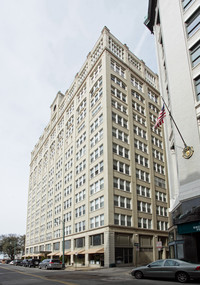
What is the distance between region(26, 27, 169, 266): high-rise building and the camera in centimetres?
3856

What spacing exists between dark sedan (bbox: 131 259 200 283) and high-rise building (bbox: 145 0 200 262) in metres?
4.69

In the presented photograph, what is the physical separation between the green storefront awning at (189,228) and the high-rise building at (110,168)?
37.2 ft

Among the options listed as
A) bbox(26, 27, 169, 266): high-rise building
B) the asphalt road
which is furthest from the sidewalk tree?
the asphalt road

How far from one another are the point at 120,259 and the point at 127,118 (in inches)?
917

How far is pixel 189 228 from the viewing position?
19.2 metres

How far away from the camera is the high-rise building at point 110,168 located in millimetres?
38562

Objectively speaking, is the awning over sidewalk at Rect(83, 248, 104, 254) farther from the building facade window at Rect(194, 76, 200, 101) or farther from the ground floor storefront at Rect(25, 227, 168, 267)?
the building facade window at Rect(194, 76, 200, 101)

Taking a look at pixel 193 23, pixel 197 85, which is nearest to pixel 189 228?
pixel 197 85

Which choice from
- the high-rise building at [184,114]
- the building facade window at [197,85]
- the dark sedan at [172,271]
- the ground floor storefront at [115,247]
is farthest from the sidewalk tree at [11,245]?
the building facade window at [197,85]

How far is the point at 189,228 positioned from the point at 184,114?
29.4 feet

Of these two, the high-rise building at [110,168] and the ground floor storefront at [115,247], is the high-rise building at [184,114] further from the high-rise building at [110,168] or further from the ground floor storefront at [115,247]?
the ground floor storefront at [115,247]

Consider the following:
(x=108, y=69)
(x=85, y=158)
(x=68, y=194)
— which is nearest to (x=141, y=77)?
(x=108, y=69)

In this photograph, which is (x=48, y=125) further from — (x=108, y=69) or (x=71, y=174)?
(x=108, y=69)

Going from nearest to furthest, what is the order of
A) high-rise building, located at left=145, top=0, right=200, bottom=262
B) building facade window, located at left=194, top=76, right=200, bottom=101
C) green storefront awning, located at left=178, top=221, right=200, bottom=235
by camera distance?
green storefront awning, located at left=178, top=221, right=200, bottom=235 < high-rise building, located at left=145, top=0, right=200, bottom=262 < building facade window, located at left=194, top=76, right=200, bottom=101
